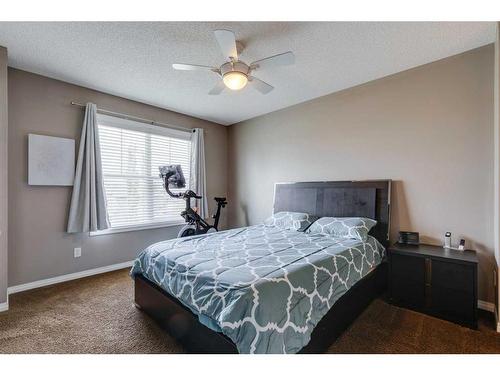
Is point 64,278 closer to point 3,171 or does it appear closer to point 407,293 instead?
point 3,171

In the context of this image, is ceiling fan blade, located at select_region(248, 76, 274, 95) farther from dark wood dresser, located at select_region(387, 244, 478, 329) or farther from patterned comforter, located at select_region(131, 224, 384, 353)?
dark wood dresser, located at select_region(387, 244, 478, 329)

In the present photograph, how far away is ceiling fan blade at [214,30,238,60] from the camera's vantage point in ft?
5.92

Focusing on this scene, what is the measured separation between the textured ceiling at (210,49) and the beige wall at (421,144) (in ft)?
0.75

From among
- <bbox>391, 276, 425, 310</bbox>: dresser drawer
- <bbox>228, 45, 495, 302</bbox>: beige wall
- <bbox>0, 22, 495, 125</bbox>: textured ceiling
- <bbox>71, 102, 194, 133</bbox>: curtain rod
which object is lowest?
<bbox>391, 276, 425, 310</bbox>: dresser drawer

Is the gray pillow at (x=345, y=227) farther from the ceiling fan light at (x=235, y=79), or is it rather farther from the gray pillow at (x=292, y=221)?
the ceiling fan light at (x=235, y=79)

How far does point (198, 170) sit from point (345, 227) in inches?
112

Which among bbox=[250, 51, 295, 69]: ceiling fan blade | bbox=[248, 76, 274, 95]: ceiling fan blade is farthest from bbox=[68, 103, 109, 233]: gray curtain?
bbox=[250, 51, 295, 69]: ceiling fan blade

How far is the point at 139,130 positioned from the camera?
156 inches

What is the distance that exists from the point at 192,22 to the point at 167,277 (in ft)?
7.11

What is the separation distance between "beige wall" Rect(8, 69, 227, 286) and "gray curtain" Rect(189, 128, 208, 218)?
124cm

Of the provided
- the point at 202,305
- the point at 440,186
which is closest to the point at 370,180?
the point at 440,186

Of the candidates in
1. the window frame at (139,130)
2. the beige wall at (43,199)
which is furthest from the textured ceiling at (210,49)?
the window frame at (139,130)

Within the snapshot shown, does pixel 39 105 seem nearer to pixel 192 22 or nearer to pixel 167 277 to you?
pixel 192 22

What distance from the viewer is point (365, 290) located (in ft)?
8.02
